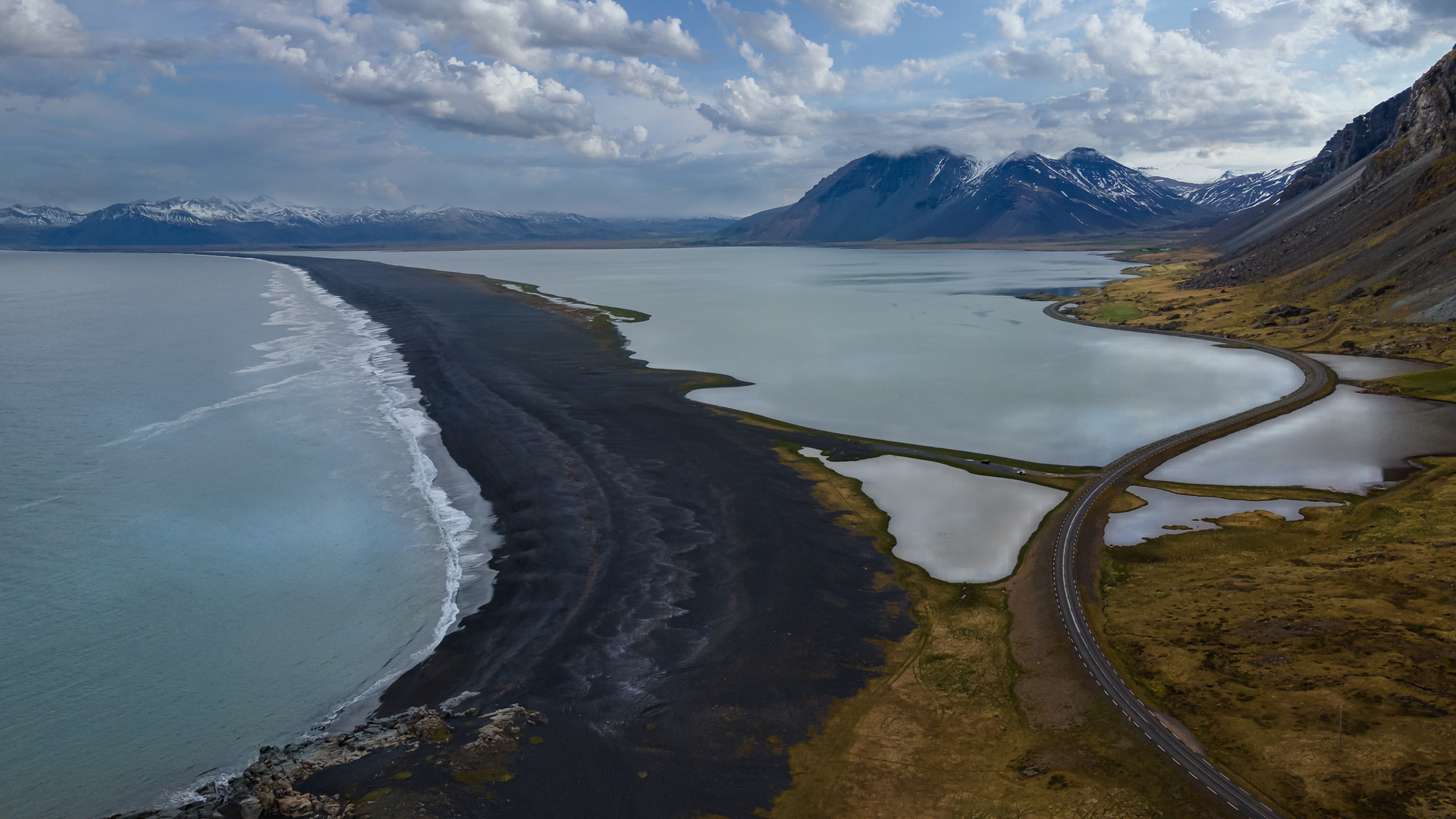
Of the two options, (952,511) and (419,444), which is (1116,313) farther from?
(419,444)

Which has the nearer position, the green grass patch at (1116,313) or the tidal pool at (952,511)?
the tidal pool at (952,511)

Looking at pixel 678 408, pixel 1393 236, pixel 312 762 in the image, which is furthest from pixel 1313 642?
pixel 1393 236

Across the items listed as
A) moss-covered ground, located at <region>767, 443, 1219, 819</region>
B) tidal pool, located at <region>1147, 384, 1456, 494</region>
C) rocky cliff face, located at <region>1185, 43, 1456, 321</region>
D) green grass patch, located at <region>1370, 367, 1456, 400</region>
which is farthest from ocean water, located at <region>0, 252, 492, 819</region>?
rocky cliff face, located at <region>1185, 43, 1456, 321</region>

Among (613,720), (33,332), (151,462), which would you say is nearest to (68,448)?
(151,462)

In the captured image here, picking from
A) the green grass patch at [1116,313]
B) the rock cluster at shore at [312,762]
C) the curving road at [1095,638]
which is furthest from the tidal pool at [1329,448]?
the green grass patch at [1116,313]

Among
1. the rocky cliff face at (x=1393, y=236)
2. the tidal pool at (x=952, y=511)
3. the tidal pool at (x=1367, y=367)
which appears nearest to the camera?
the tidal pool at (x=952, y=511)

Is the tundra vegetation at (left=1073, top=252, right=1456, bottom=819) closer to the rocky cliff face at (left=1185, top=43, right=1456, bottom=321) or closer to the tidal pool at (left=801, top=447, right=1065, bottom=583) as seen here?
the tidal pool at (left=801, top=447, right=1065, bottom=583)

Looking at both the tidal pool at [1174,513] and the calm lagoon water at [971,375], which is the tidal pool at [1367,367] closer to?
the calm lagoon water at [971,375]
